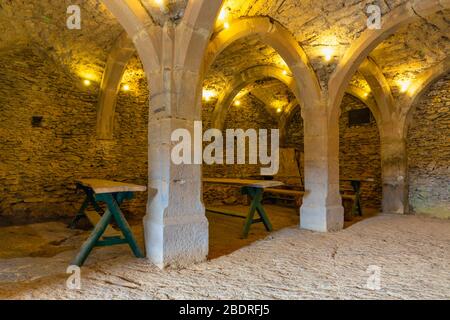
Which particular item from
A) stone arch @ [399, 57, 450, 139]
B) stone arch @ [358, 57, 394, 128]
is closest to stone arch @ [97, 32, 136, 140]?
stone arch @ [358, 57, 394, 128]

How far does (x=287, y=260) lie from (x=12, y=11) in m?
4.85

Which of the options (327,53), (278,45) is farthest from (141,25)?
(327,53)

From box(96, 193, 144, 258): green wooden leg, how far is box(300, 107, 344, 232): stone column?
2.66m

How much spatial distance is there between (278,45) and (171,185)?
2.72 m

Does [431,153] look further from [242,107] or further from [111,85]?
[111,85]

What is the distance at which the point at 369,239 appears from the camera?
3.84 meters

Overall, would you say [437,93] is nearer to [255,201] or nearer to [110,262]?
[255,201]

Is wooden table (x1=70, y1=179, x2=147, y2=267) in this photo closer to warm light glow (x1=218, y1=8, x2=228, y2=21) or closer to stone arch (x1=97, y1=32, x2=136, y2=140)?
warm light glow (x1=218, y1=8, x2=228, y2=21)

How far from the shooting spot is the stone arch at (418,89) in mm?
5469

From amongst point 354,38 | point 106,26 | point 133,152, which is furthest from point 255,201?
point 106,26

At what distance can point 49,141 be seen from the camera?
5.15 metres

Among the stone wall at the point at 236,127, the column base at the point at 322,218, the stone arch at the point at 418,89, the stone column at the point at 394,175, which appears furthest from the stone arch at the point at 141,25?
the stone column at the point at 394,175

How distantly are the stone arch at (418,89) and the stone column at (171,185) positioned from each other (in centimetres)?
518
